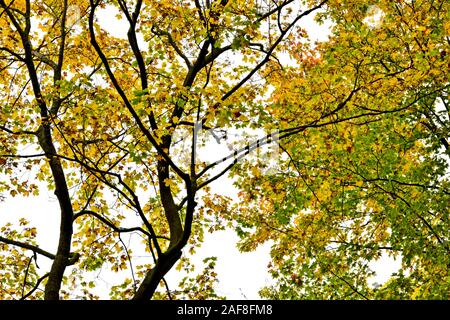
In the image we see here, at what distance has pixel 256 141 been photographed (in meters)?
8.93

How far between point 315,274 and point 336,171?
3.60m

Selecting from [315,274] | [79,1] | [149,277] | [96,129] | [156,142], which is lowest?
[149,277]

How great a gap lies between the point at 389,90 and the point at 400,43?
5.83 feet

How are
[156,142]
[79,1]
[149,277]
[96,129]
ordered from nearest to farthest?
[156,142]
[149,277]
[96,129]
[79,1]

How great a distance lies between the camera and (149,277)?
868 cm

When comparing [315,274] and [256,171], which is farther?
[315,274]

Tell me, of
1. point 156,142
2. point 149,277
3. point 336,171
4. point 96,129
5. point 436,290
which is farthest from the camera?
point 336,171

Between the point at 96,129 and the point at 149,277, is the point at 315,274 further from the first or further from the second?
the point at 96,129

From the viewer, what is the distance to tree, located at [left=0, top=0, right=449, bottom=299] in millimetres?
9242

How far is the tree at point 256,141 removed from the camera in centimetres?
924

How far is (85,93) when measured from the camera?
8930mm
